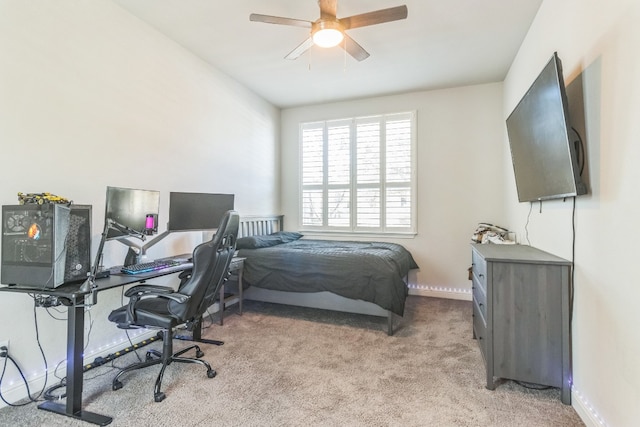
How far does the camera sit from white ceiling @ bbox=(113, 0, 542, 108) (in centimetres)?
268

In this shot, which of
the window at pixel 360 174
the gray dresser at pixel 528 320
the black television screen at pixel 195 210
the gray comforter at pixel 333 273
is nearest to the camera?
the gray dresser at pixel 528 320

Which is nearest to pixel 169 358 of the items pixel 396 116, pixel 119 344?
pixel 119 344

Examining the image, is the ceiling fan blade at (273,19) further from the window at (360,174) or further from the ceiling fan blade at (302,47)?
the window at (360,174)

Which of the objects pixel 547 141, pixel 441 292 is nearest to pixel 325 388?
pixel 547 141

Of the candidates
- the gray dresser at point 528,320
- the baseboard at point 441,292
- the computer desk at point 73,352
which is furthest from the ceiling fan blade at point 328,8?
the baseboard at point 441,292

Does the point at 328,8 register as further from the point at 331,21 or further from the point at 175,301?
the point at 175,301

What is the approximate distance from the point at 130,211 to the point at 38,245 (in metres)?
0.72

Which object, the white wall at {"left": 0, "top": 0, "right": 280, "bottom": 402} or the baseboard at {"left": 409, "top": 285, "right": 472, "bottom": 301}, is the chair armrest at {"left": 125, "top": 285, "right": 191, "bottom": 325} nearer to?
the white wall at {"left": 0, "top": 0, "right": 280, "bottom": 402}

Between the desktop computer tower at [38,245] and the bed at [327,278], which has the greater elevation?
the desktop computer tower at [38,245]

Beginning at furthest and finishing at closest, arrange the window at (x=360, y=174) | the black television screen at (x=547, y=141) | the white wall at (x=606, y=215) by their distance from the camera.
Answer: the window at (x=360, y=174) → the black television screen at (x=547, y=141) → the white wall at (x=606, y=215)

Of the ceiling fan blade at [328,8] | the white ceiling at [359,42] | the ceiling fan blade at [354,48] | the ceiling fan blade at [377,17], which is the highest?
the white ceiling at [359,42]

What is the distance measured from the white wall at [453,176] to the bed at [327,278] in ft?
2.82

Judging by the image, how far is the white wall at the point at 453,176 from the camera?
14.0 feet

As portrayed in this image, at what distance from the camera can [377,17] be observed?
7.48ft
